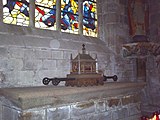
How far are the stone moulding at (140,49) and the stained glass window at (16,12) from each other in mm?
2228

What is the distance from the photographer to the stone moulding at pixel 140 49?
4.16 m

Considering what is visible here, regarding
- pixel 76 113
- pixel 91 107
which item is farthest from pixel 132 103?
pixel 76 113

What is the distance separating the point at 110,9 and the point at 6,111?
10.2 ft

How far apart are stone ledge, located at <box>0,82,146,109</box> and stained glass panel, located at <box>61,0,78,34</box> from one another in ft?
5.13

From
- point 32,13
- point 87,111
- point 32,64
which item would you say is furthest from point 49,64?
point 87,111

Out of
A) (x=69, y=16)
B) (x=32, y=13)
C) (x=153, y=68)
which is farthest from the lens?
(x=153, y=68)

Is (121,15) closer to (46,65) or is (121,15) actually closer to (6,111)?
(46,65)

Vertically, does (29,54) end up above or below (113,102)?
above

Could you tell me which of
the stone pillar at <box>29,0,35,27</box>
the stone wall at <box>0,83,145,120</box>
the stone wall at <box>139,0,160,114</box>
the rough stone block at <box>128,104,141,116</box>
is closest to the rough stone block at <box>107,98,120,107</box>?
the stone wall at <box>0,83,145,120</box>

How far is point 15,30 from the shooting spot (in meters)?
3.13

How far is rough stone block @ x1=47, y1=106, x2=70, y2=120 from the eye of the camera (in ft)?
8.05

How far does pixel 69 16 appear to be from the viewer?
401 cm

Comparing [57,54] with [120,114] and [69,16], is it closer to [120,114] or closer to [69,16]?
[69,16]

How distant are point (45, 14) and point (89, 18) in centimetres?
113
